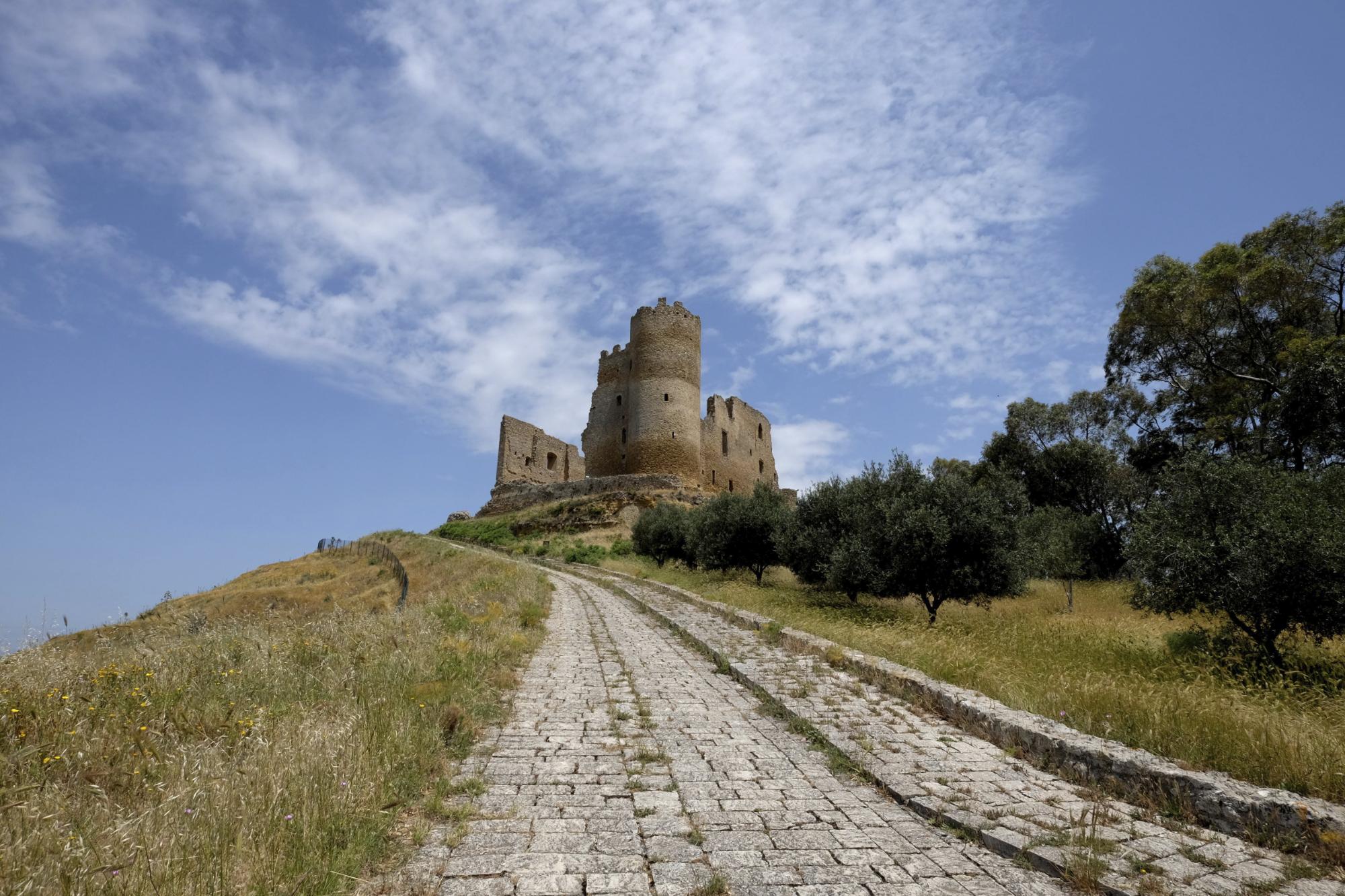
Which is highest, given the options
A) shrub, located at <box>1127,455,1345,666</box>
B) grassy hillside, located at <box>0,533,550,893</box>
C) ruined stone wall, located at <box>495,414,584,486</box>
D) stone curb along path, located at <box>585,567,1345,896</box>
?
ruined stone wall, located at <box>495,414,584,486</box>

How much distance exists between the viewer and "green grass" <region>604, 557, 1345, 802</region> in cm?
495

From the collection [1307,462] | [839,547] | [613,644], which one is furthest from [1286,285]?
[613,644]

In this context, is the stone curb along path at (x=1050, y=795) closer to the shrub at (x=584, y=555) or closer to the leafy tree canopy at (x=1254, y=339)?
the leafy tree canopy at (x=1254, y=339)

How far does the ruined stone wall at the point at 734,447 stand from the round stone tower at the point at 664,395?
2.67 m

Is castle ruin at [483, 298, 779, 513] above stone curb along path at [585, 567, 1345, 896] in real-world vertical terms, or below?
above

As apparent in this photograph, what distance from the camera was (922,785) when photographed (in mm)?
4988

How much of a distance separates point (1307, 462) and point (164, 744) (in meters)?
28.4

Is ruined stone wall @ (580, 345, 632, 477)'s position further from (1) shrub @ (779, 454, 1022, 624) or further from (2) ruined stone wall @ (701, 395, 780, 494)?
(1) shrub @ (779, 454, 1022, 624)

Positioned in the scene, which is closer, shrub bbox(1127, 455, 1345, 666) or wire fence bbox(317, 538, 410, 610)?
shrub bbox(1127, 455, 1345, 666)

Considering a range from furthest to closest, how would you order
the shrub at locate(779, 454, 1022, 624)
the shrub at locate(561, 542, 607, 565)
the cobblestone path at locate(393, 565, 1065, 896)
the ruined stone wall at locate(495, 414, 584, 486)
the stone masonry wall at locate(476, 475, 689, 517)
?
the ruined stone wall at locate(495, 414, 584, 486), the stone masonry wall at locate(476, 475, 689, 517), the shrub at locate(561, 542, 607, 565), the shrub at locate(779, 454, 1022, 624), the cobblestone path at locate(393, 565, 1065, 896)

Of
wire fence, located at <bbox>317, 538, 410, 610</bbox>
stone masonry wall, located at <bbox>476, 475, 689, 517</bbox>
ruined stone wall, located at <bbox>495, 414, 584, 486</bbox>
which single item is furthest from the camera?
ruined stone wall, located at <bbox>495, 414, 584, 486</bbox>

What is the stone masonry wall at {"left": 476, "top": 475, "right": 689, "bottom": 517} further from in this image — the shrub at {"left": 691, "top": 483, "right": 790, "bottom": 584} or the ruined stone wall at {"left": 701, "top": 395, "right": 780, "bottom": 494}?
the shrub at {"left": 691, "top": 483, "right": 790, "bottom": 584}

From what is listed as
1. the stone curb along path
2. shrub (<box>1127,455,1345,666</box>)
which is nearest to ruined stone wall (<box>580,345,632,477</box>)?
shrub (<box>1127,455,1345,666</box>)

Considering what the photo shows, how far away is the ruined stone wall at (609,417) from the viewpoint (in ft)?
161
